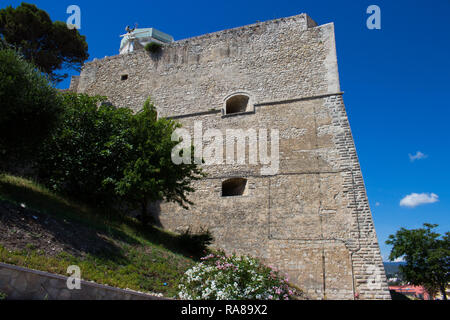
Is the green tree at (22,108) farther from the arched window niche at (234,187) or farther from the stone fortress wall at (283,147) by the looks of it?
the arched window niche at (234,187)

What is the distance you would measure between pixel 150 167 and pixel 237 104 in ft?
19.1

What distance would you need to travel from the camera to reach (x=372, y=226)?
9.68 meters

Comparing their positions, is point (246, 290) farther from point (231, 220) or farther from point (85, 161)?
point (85, 161)

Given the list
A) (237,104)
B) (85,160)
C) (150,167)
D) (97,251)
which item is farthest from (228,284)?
(237,104)

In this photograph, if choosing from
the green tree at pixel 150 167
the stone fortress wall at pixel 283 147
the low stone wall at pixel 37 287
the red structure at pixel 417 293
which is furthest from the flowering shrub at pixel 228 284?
the red structure at pixel 417 293

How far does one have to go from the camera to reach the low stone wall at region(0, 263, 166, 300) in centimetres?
392

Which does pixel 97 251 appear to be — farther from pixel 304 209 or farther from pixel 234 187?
pixel 234 187

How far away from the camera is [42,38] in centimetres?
1872

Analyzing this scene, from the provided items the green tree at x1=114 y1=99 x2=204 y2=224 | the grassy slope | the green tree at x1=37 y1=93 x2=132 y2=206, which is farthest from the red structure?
the green tree at x1=37 y1=93 x2=132 y2=206

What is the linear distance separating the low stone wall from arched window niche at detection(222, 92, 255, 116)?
31.4ft

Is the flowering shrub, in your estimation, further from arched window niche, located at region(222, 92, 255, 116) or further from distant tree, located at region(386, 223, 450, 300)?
distant tree, located at region(386, 223, 450, 300)

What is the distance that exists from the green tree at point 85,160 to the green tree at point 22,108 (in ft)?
3.55
